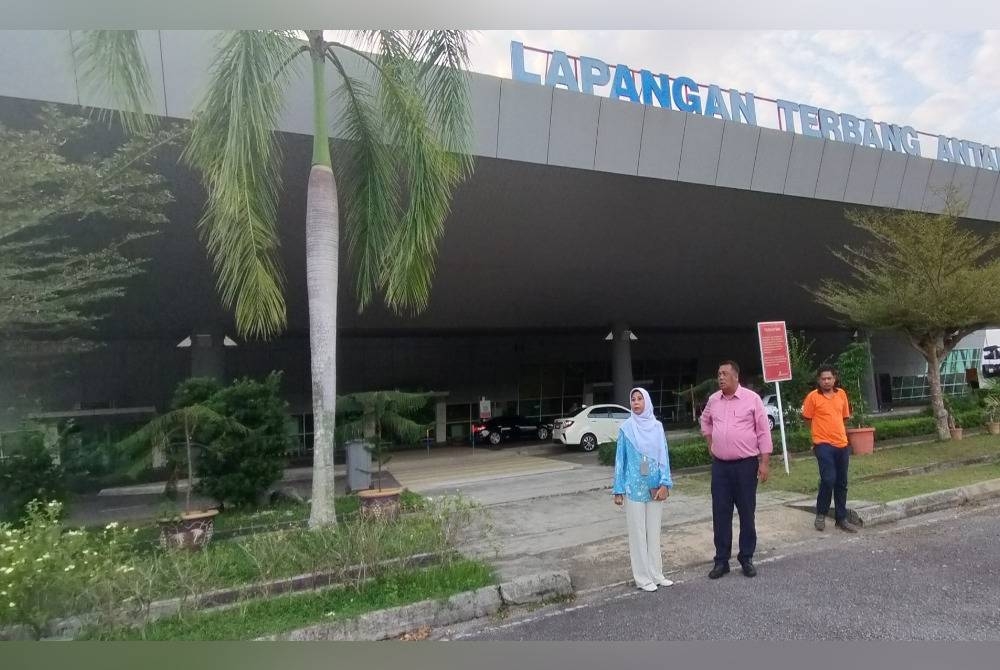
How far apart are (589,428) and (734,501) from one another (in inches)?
486

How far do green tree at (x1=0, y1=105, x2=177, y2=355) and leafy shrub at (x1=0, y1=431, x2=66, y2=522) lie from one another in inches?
53.3

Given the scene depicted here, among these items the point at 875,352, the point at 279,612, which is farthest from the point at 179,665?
the point at 875,352

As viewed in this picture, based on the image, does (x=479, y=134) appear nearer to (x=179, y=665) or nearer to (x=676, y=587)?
(x=676, y=587)

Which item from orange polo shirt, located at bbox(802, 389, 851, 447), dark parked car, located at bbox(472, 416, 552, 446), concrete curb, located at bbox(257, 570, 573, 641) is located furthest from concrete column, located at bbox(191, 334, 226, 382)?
orange polo shirt, located at bbox(802, 389, 851, 447)

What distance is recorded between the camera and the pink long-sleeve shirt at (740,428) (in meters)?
5.26

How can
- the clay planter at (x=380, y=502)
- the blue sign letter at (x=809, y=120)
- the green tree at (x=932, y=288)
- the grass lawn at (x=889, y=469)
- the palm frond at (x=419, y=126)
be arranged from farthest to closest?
the blue sign letter at (x=809, y=120)
the green tree at (x=932, y=288)
the grass lawn at (x=889, y=469)
the clay planter at (x=380, y=502)
the palm frond at (x=419, y=126)

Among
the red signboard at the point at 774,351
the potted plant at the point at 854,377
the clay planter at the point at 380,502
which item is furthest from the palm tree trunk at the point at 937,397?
the clay planter at the point at 380,502

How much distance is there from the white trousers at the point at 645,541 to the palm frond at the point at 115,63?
6097mm

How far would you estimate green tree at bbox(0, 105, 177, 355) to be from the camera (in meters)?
7.10

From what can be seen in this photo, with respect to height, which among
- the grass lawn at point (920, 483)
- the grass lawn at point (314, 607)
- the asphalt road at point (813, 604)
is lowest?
the asphalt road at point (813, 604)

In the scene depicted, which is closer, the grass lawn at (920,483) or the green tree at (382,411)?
the grass lawn at (920,483)

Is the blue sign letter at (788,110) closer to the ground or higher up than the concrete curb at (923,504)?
higher up

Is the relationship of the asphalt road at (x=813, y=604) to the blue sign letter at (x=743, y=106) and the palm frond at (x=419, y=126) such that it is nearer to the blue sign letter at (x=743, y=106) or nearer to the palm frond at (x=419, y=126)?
the palm frond at (x=419, y=126)

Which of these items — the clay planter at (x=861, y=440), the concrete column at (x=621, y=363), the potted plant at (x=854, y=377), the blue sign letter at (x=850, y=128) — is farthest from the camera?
the concrete column at (x=621, y=363)
